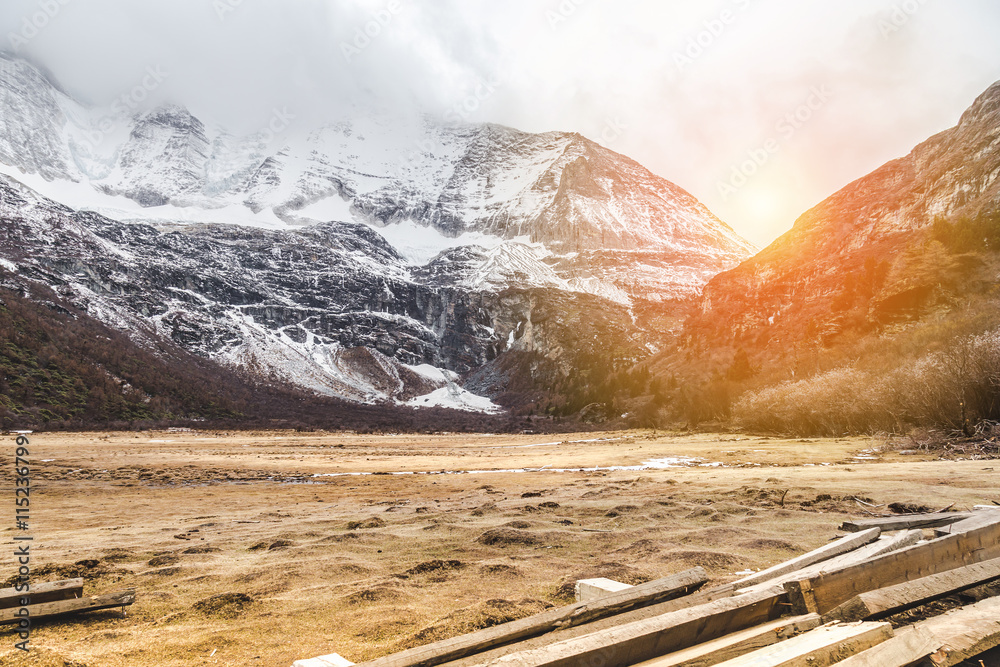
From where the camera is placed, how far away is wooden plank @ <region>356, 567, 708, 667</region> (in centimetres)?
291

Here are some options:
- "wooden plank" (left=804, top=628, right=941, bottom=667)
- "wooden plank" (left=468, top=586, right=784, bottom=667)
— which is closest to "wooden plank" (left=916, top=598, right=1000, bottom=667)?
"wooden plank" (left=804, top=628, right=941, bottom=667)

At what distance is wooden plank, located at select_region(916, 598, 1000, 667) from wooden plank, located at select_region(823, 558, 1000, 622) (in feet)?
0.48

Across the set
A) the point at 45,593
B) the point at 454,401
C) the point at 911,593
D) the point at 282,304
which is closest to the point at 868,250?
the point at 911,593

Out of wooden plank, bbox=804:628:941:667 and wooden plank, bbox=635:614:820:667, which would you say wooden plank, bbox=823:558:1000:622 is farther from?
wooden plank, bbox=804:628:941:667

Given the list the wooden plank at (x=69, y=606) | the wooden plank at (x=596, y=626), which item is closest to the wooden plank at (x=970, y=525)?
the wooden plank at (x=596, y=626)

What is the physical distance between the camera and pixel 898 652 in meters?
2.59

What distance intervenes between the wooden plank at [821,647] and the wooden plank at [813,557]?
1126mm

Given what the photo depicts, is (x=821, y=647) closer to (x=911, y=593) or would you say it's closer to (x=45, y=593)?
(x=911, y=593)

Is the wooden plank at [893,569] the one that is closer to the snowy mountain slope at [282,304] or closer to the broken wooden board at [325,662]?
the broken wooden board at [325,662]

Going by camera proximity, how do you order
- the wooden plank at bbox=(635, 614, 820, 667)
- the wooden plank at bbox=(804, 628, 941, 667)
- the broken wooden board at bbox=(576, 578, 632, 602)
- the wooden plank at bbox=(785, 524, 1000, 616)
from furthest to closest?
the broken wooden board at bbox=(576, 578, 632, 602), the wooden plank at bbox=(785, 524, 1000, 616), the wooden plank at bbox=(635, 614, 820, 667), the wooden plank at bbox=(804, 628, 941, 667)

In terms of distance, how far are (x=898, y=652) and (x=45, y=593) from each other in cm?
669

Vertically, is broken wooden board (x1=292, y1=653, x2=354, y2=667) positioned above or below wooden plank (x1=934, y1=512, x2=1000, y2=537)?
below

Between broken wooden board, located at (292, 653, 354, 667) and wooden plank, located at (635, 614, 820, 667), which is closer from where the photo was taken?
wooden plank, located at (635, 614, 820, 667)

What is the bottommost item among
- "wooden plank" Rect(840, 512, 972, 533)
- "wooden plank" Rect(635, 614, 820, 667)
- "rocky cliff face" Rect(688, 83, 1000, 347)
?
"wooden plank" Rect(840, 512, 972, 533)
